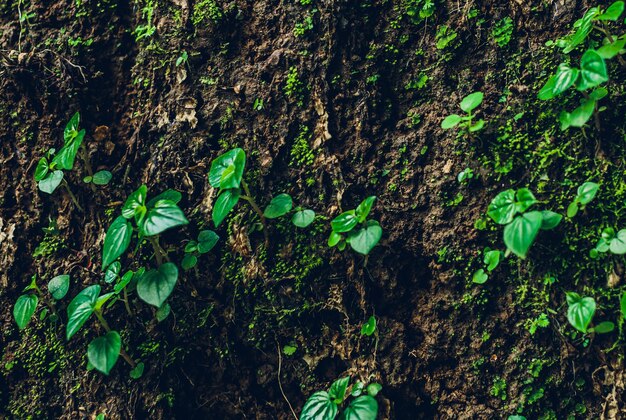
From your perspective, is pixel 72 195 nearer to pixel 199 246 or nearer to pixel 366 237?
pixel 199 246

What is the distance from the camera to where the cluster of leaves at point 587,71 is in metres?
1.64

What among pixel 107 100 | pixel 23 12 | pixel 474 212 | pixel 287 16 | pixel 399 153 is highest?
pixel 23 12

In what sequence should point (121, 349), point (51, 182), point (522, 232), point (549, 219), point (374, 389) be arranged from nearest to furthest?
point (522, 232) < point (549, 219) < point (374, 389) < point (121, 349) < point (51, 182)

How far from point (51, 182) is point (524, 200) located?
1.85m

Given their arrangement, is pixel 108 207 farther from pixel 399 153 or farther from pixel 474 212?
pixel 474 212

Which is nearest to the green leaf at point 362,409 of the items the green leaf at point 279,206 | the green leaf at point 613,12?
the green leaf at point 279,206

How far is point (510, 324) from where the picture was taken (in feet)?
5.97

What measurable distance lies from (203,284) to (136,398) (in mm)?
509

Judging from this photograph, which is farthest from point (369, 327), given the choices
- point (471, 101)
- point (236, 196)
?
point (471, 101)

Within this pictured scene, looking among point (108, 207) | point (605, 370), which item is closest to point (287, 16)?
point (108, 207)

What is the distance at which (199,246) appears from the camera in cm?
198

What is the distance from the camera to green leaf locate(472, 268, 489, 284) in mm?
1833

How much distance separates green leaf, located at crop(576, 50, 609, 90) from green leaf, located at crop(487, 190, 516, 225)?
426 millimetres

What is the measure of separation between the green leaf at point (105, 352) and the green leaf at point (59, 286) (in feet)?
1.05
